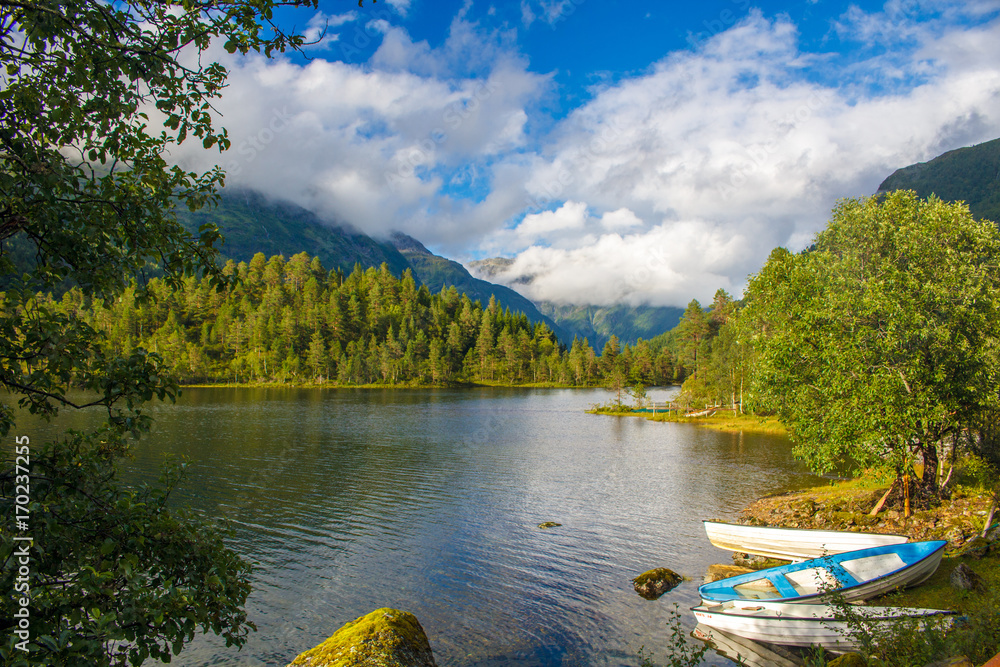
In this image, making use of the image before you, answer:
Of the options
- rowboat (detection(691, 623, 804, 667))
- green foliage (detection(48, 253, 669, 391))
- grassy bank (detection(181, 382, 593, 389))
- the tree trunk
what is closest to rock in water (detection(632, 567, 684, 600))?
rowboat (detection(691, 623, 804, 667))

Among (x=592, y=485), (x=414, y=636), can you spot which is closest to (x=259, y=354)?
(x=592, y=485)

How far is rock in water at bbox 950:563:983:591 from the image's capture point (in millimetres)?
15405

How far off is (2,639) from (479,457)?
47150mm

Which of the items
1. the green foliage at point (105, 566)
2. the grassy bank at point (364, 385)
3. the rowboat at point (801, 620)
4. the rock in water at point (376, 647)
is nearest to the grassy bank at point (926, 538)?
the rowboat at point (801, 620)

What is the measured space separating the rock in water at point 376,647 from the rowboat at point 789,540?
53.3ft

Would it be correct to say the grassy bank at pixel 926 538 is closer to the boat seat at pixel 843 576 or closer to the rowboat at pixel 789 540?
the boat seat at pixel 843 576

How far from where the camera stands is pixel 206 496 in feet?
108

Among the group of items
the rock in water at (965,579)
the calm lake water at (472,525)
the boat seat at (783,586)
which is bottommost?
the calm lake water at (472,525)

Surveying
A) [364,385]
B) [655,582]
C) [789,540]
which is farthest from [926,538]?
[364,385]

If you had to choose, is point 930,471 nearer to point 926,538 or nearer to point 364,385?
point 926,538

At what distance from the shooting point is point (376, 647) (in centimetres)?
1327

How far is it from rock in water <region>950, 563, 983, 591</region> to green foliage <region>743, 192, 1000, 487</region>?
7.47m

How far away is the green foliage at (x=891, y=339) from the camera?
21922 millimetres

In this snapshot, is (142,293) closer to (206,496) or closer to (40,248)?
(40,248)
